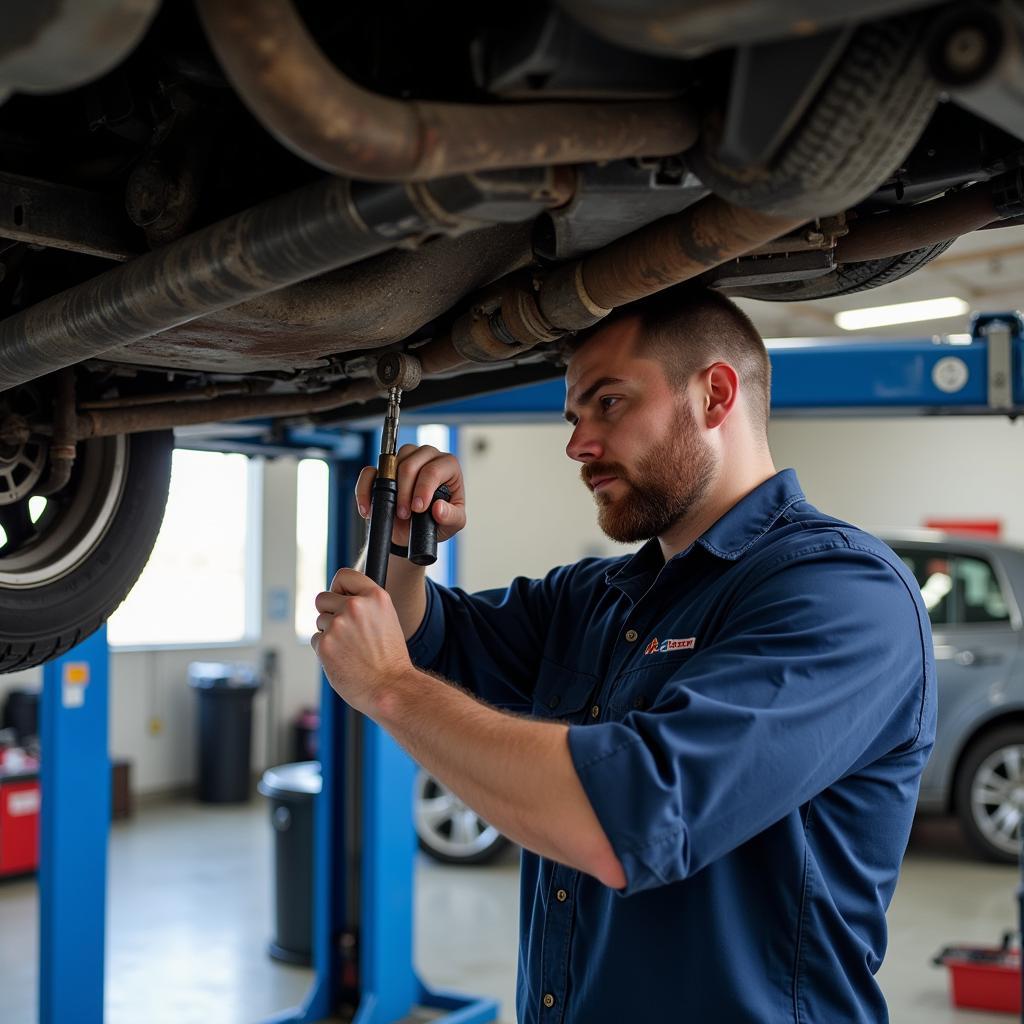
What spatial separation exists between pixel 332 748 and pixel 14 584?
214 centimetres

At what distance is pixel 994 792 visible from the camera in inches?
211

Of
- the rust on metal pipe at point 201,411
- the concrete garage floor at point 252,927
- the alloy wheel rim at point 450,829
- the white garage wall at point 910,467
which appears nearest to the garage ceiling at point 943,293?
the white garage wall at point 910,467

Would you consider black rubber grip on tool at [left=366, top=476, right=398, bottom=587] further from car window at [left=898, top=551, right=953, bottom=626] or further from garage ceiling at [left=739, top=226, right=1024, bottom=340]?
garage ceiling at [left=739, top=226, right=1024, bottom=340]

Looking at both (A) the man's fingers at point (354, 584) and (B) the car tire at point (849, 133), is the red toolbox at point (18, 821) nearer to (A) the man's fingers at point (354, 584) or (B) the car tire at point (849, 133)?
(A) the man's fingers at point (354, 584)

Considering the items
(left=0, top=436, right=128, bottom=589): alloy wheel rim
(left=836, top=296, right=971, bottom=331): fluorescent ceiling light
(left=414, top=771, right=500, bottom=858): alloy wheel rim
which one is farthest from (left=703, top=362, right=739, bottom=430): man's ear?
(left=836, top=296, right=971, bottom=331): fluorescent ceiling light

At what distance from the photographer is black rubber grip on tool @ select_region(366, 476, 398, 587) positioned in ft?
4.00

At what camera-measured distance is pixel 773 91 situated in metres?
0.75

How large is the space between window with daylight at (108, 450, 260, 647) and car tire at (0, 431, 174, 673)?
5221 millimetres

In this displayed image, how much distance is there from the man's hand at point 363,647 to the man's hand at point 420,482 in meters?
0.21

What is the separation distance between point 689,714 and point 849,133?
492 mm

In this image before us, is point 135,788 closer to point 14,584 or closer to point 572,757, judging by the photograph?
point 14,584

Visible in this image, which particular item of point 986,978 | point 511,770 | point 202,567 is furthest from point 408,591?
point 202,567

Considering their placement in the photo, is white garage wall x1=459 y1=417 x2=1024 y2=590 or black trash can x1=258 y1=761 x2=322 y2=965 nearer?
black trash can x1=258 y1=761 x2=322 y2=965

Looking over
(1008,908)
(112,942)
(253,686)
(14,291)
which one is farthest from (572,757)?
(253,686)
